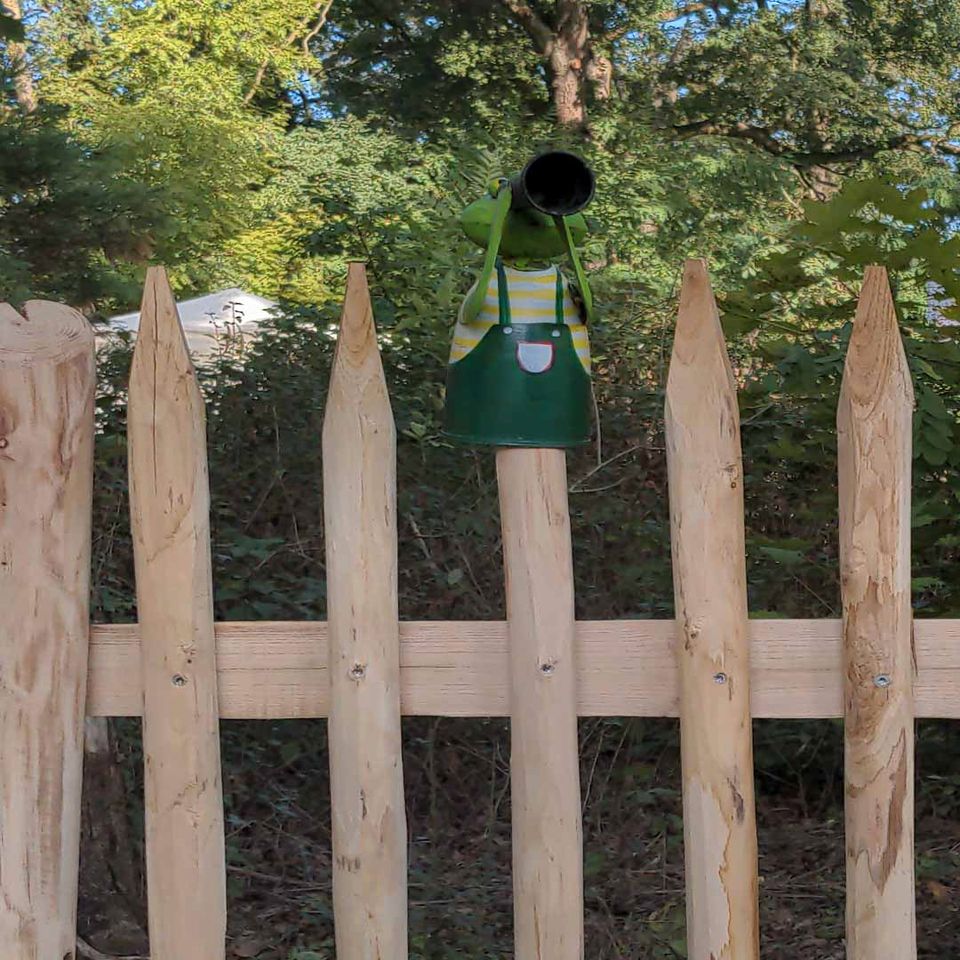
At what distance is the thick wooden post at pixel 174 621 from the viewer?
1.98 m

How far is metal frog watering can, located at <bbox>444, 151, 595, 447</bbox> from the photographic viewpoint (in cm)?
189

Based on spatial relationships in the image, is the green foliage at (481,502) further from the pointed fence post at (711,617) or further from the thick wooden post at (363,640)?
the thick wooden post at (363,640)

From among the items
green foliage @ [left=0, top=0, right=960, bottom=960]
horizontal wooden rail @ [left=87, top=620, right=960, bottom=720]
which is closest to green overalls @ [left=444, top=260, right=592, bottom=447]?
horizontal wooden rail @ [left=87, top=620, right=960, bottom=720]

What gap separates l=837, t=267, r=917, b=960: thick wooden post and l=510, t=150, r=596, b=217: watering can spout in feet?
1.41

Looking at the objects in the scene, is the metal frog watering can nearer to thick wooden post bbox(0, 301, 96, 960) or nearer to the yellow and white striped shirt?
the yellow and white striped shirt

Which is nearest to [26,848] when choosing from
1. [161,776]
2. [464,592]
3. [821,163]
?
[161,776]

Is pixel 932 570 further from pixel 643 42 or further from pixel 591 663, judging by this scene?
pixel 643 42

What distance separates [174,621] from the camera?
1.98m

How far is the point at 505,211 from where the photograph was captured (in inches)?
73.8

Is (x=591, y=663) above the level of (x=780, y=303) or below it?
below

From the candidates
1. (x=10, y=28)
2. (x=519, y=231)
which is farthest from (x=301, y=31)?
(x=519, y=231)

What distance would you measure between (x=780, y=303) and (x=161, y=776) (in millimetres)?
1834

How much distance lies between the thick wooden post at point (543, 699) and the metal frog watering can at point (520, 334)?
6 centimetres

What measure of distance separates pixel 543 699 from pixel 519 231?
2.20 ft
